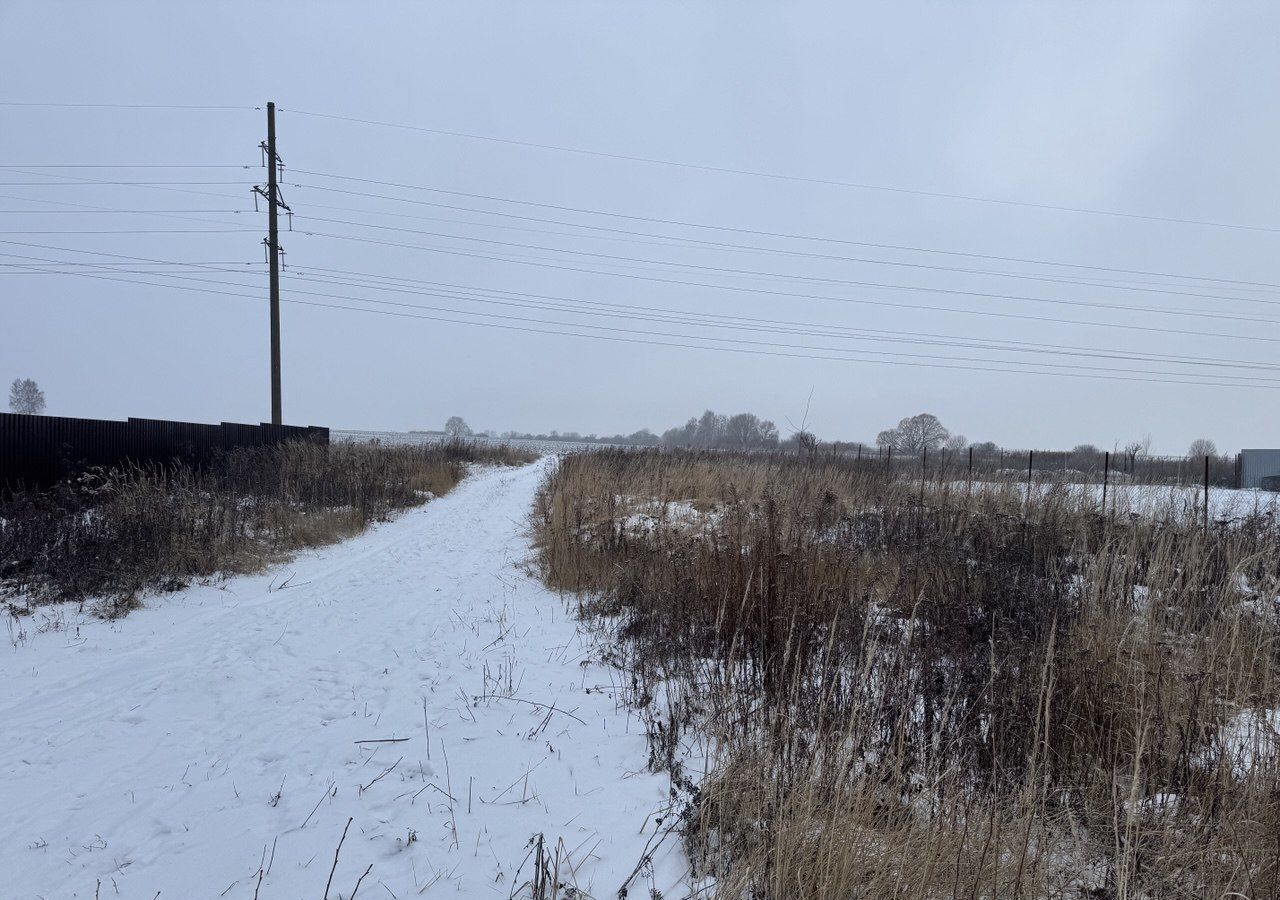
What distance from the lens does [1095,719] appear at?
321cm

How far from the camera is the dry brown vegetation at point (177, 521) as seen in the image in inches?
248

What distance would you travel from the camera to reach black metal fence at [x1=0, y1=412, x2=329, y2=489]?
1016cm

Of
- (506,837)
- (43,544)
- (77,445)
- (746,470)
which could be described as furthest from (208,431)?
(506,837)

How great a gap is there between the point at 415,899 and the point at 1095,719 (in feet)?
11.5

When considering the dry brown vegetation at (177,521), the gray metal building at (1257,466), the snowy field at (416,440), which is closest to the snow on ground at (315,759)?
the dry brown vegetation at (177,521)

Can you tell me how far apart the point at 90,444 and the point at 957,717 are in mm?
15280

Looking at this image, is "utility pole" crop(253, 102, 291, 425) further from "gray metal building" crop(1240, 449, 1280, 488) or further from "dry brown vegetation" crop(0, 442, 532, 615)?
"gray metal building" crop(1240, 449, 1280, 488)

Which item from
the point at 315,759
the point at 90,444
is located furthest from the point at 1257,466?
the point at 90,444

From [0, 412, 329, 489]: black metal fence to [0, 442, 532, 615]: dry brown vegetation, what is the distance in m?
0.54

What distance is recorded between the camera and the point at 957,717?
3.21m

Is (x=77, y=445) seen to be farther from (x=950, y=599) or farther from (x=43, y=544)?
(x=950, y=599)

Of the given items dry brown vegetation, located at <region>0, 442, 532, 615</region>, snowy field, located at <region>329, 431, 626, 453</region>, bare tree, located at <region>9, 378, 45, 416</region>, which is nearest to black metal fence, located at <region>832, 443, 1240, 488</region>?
dry brown vegetation, located at <region>0, 442, 532, 615</region>

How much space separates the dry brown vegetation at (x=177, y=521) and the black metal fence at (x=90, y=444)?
1.77 ft

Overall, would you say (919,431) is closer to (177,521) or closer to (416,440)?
(416,440)
